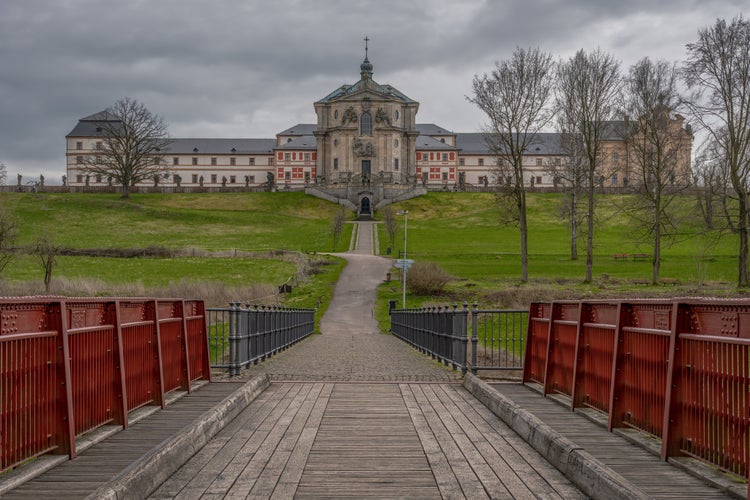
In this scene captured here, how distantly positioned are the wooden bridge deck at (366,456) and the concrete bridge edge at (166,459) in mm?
98

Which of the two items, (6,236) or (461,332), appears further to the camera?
(6,236)

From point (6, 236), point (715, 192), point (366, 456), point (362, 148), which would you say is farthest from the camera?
point (362, 148)

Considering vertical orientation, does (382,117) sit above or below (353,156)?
above

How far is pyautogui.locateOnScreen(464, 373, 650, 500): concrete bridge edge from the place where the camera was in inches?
226

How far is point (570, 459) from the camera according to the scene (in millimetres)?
6805

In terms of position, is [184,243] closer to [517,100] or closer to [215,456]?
[517,100]

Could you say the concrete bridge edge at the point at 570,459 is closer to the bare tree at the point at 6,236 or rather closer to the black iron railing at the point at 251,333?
the black iron railing at the point at 251,333

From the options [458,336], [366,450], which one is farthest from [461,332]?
[366,450]

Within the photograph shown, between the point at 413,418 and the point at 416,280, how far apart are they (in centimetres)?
3930

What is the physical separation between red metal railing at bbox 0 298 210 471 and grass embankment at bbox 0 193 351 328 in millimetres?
27999

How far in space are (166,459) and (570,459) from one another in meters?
3.55

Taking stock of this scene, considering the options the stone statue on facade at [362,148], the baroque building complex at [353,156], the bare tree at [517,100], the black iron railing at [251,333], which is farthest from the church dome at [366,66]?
the black iron railing at [251,333]

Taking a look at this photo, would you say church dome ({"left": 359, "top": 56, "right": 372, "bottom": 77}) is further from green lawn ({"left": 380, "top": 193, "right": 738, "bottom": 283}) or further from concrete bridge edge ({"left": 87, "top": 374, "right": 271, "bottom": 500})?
concrete bridge edge ({"left": 87, "top": 374, "right": 271, "bottom": 500})

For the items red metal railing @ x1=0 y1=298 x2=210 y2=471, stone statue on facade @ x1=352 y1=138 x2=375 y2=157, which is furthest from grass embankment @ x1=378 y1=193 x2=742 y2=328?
red metal railing @ x1=0 y1=298 x2=210 y2=471
